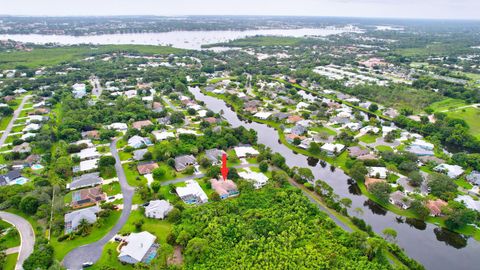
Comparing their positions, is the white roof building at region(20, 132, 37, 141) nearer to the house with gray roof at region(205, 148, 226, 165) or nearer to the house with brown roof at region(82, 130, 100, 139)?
the house with brown roof at region(82, 130, 100, 139)

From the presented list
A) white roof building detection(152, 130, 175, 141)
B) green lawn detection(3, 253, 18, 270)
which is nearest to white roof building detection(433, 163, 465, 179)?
white roof building detection(152, 130, 175, 141)

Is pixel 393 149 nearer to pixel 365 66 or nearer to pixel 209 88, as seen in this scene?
pixel 209 88

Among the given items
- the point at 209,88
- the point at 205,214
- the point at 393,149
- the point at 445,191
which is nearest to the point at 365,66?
the point at 209,88

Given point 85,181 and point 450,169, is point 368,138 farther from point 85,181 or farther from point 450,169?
point 85,181

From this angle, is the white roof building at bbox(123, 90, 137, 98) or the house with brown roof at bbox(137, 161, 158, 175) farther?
A: the white roof building at bbox(123, 90, 137, 98)

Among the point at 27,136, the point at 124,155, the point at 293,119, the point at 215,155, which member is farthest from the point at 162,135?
the point at 293,119

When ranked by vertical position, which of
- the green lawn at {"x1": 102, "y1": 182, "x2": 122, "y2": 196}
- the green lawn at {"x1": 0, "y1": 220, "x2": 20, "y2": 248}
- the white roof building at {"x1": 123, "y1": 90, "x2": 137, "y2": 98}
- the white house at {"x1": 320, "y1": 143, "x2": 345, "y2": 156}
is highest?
the white roof building at {"x1": 123, "y1": 90, "x2": 137, "y2": 98}
